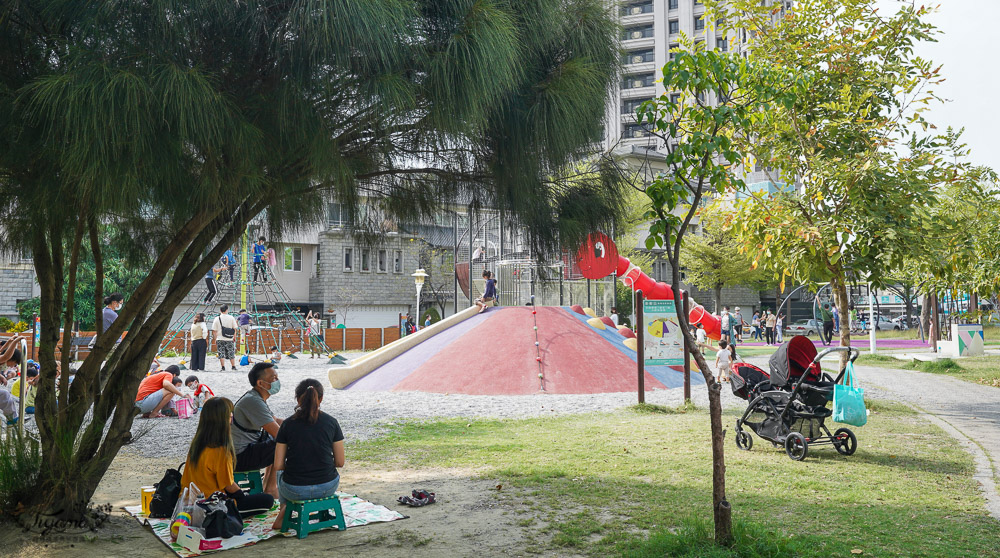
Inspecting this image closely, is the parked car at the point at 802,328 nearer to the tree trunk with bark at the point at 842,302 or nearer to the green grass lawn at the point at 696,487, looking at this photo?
the tree trunk with bark at the point at 842,302

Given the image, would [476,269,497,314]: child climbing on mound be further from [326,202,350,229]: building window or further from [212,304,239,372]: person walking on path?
[326,202,350,229]: building window

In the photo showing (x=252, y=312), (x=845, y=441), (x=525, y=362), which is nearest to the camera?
(x=845, y=441)

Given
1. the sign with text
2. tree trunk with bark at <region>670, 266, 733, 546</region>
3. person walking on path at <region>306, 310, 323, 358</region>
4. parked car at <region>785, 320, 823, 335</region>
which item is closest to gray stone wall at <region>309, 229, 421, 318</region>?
person walking on path at <region>306, 310, 323, 358</region>

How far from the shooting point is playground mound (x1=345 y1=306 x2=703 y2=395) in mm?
16250

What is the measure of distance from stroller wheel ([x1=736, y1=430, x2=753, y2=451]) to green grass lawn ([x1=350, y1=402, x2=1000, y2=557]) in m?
0.10

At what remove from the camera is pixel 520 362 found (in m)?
16.9

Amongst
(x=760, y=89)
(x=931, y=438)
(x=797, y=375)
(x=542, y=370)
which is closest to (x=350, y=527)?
(x=760, y=89)

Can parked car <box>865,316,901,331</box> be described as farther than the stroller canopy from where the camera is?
Yes

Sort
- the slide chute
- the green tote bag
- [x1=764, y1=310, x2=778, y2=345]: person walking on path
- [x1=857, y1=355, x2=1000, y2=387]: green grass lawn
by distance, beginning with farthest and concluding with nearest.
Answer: [x1=764, y1=310, x2=778, y2=345]: person walking on path < the slide chute < [x1=857, y1=355, x2=1000, y2=387]: green grass lawn < the green tote bag

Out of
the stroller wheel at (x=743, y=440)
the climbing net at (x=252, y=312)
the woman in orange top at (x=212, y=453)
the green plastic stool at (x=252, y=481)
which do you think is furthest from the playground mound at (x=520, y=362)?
the woman in orange top at (x=212, y=453)

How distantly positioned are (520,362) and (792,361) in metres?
8.34

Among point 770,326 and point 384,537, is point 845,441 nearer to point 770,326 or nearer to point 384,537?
point 384,537

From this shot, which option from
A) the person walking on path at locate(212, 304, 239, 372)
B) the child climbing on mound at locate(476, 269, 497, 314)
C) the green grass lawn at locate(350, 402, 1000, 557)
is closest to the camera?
the green grass lawn at locate(350, 402, 1000, 557)

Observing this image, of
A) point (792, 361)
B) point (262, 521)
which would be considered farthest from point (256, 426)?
point (792, 361)
